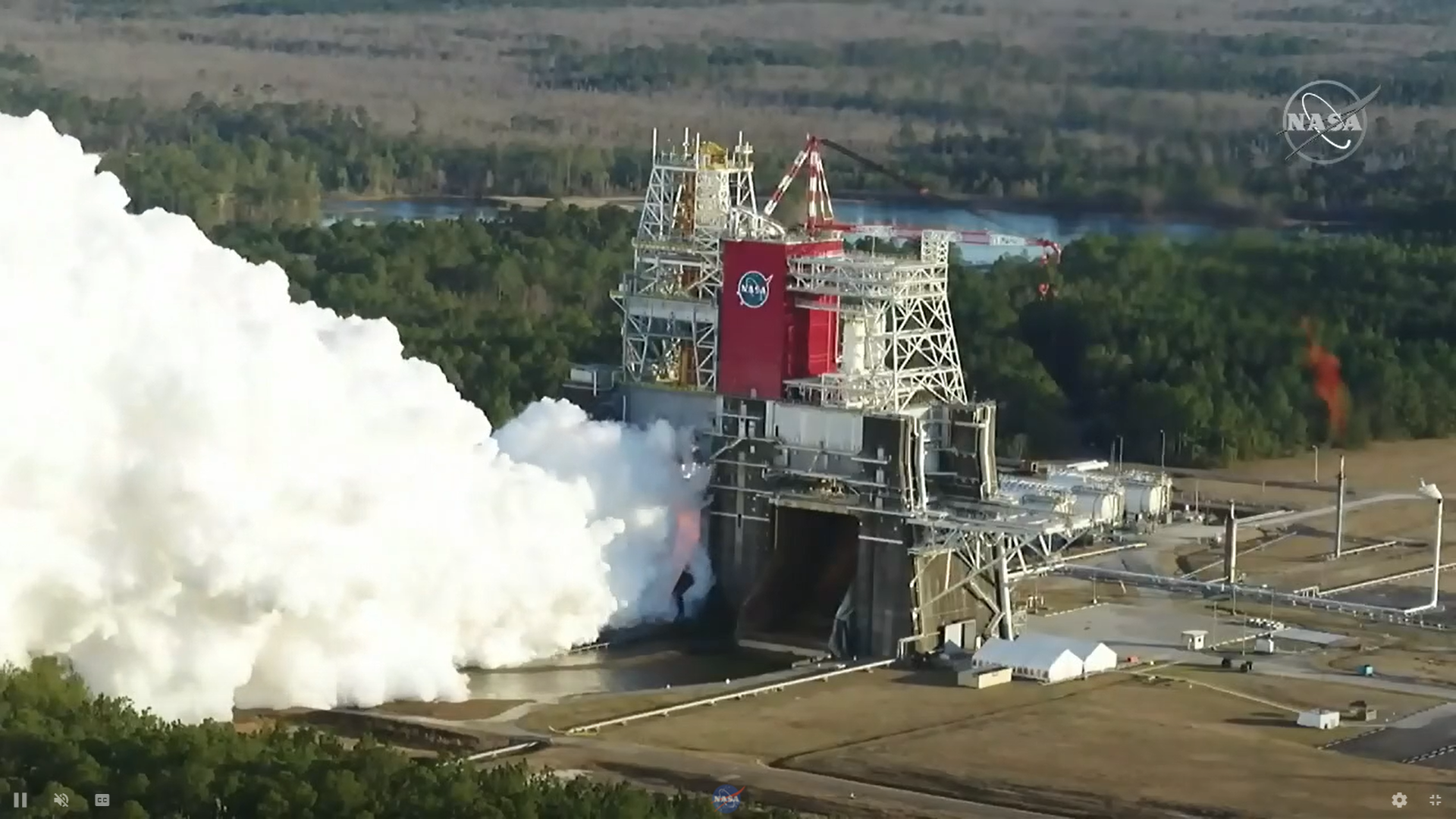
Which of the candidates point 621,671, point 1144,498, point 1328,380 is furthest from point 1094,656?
point 1328,380

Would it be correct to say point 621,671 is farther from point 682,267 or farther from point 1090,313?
point 1090,313

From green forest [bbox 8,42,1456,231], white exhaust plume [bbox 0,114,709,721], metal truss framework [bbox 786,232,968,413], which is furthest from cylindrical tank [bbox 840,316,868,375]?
green forest [bbox 8,42,1456,231]

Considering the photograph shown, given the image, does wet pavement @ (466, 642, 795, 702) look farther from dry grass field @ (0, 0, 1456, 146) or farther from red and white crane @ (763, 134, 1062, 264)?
dry grass field @ (0, 0, 1456, 146)

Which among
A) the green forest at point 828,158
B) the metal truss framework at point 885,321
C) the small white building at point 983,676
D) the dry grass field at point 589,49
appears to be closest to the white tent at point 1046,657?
the small white building at point 983,676

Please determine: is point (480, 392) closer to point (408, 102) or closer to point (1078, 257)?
point (1078, 257)

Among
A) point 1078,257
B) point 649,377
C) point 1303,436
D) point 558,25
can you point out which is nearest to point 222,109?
point 558,25

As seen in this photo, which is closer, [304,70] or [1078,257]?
[1078,257]
